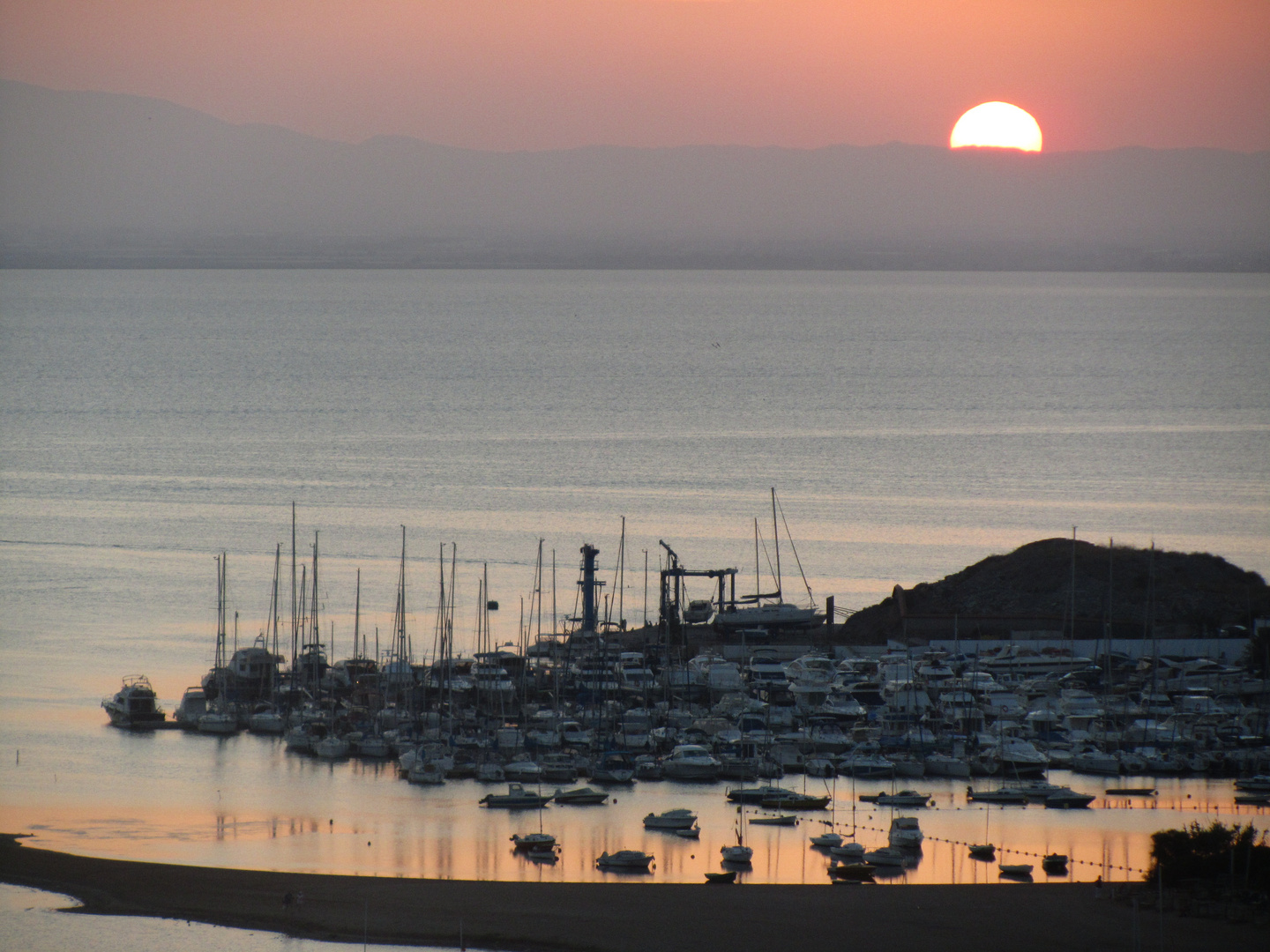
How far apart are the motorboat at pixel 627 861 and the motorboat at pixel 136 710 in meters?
12.8

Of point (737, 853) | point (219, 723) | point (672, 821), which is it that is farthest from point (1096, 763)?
point (219, 723)

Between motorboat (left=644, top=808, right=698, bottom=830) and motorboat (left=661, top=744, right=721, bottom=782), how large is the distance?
299cm

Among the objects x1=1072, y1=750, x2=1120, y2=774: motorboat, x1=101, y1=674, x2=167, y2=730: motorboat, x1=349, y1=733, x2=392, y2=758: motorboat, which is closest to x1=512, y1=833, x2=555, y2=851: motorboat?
x1=349, y1=733, x2=392, y2=758: motorboat

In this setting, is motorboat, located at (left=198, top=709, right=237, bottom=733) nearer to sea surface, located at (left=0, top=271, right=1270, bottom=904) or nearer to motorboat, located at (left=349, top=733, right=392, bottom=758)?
sea surface, located at (left=0, top=271, right=1270, bottom=904)

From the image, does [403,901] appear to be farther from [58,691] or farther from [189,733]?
[58,691]

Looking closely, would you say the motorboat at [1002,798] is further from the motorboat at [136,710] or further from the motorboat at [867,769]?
the motorboat at [136,710]

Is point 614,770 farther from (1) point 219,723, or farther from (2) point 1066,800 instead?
(1) point 219,723

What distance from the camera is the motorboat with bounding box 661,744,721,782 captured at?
27969 millimetres

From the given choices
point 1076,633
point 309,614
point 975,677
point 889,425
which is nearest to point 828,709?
point 975,677

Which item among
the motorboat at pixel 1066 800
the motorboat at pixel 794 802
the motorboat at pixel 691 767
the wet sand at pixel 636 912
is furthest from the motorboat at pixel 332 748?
the motorboat at pixel 1066 800

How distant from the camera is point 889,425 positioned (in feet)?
292

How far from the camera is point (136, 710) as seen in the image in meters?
32.3

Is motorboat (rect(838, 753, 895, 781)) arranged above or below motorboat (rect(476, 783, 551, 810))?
above

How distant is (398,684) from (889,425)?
5928cm
